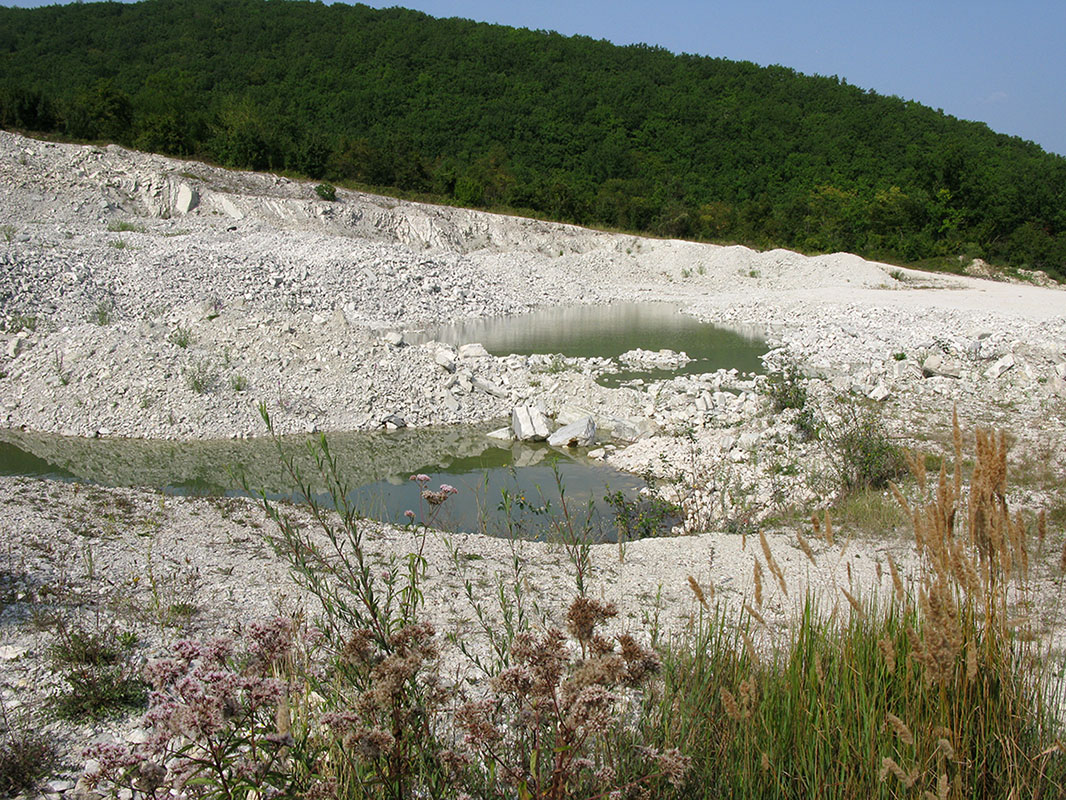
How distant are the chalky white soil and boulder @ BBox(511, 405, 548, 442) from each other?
0.74 metres

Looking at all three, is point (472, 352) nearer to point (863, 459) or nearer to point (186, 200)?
point (863, 459)

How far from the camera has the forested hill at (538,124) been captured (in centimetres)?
3691

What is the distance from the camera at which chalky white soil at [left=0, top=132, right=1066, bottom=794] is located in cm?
488

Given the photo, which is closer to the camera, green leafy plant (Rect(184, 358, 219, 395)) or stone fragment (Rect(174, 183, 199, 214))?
green leafy plant (Rect(184, 358, 219, 395))

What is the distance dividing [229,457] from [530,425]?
405 centimetres

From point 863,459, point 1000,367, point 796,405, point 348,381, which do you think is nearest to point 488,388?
point 348,381

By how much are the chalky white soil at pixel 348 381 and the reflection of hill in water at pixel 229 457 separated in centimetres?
42

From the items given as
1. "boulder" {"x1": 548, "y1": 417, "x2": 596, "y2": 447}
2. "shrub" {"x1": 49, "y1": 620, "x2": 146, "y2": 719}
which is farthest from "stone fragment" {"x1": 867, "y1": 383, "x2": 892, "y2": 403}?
"shrub" {"x1": 49, "y1": 620, "x2": 146, "y2": 719}

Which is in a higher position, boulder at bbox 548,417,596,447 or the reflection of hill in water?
boulder at bbox 548,417,596,447

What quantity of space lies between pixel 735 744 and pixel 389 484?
23.3ft

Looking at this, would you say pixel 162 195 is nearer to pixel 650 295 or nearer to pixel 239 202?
pixel 239 202

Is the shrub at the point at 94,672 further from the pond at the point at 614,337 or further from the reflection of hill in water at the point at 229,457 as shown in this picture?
the pond at the point at 614,337

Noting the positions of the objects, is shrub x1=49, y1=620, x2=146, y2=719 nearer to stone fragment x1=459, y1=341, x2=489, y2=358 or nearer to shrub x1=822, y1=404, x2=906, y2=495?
shrub x1=822, y1=404, x2=906, y2=495

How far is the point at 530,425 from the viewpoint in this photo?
34.8 feet
